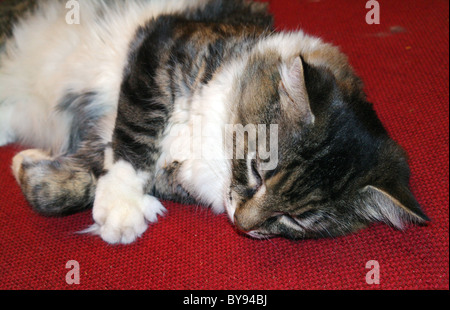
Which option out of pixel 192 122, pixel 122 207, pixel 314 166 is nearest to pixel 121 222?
pixel 122 207

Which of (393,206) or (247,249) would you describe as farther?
(247,249)

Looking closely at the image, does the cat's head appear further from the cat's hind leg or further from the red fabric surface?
the cat's hind leg

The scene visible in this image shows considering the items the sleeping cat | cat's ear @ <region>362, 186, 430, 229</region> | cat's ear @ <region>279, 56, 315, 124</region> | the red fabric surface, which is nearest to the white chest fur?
the sleeping cat

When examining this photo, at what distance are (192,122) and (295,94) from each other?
0.43 meters

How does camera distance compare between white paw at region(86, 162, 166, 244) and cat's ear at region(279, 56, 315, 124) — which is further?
white paw at region(86, 162, 166, 244)

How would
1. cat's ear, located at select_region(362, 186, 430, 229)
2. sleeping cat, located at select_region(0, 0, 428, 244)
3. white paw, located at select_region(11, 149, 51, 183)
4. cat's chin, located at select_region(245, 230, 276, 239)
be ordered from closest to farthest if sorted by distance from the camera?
cat's ear, located at select_region(362, 186, 430, 229), sleeping cat, located at select_region(0, 0, 428, 244), cat's chin, located at select_region(245, 230, 276, 239), white paw, located at select_region(11, 149, 51, 183)

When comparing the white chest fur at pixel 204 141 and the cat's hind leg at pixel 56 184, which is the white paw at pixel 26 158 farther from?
the white chest fur at pixel 204 141

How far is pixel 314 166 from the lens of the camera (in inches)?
47.6

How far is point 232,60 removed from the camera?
4.75 feet

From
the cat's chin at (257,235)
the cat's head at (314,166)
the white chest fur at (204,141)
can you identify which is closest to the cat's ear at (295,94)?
the cat's head at (314,166)

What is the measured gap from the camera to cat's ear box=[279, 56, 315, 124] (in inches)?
44.4

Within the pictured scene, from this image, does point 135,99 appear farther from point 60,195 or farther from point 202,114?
point 60,195

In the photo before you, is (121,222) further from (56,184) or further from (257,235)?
(257,235)

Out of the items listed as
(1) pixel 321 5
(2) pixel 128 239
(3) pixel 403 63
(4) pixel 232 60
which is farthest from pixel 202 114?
(1) pixel 321 5
